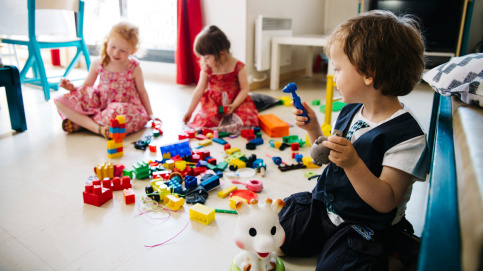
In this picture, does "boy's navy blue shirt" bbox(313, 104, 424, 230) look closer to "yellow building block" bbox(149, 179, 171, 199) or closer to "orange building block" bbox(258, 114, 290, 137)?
"yellow building block" bbox(149, 179, 171, 199)

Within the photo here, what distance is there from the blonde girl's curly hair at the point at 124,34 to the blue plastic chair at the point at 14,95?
1.48 ft

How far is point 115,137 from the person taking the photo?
63.7 inches

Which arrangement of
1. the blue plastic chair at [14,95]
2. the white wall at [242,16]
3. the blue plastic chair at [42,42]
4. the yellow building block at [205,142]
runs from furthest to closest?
the white wall at [242,16] → the blue plastic chair at [42,42] → the blue plastic chair at [14,95] → the yellow building block at [205,142]

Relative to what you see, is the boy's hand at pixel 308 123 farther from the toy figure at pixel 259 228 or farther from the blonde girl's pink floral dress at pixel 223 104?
the blonde girl's pink floral dress at pixel 223 104

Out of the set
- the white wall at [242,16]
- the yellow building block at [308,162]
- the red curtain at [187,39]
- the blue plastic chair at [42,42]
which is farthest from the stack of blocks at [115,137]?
the red curtain at [187,39]

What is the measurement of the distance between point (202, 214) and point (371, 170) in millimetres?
528

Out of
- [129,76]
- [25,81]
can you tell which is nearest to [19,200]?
[129,76]

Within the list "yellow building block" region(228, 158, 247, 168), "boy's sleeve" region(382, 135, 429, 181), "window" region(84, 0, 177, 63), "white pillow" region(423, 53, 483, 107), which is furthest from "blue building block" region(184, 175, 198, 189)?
"window" region(84, 0, 177, 63)

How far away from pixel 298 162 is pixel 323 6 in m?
3.21

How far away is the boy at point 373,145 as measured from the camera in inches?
29.5

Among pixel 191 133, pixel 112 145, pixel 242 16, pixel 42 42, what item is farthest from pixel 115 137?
pixel 242 16

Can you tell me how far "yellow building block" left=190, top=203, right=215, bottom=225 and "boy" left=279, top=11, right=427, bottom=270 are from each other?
366 millimetres

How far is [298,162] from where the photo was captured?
61.7 inches

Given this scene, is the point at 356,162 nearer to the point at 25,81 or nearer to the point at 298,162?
the point at 298,162
